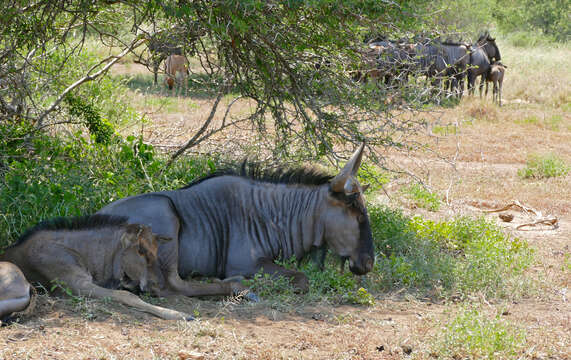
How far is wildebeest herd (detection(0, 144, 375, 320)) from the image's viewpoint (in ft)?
16.3

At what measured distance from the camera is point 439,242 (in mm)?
6969

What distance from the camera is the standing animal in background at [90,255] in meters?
4.90

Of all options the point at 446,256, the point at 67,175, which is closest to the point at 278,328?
the point at 446,256

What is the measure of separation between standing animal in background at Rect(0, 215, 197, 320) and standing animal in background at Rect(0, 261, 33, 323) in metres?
0.52

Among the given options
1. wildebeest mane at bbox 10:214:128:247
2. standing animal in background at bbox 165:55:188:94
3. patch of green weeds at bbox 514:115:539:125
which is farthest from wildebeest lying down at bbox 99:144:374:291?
patch of green weeds at bbox 514:115:539:125

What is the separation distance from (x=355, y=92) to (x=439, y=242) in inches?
69.6

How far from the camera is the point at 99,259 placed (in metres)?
5.08

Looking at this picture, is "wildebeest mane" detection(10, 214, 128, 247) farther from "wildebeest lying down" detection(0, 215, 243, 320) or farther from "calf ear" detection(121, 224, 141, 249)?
"calf ear" detection(121, 224, 141, 249)

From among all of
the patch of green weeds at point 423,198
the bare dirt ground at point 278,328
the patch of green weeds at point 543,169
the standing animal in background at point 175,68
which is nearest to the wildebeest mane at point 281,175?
the bare dirt ground at point 278,328

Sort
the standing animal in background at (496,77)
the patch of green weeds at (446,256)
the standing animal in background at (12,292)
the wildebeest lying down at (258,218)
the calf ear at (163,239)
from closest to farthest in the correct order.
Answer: the standing animal in background at (12,292)
the calf ear at (163,239)
the wildebeest lying down at (258,218)
the patch of green weeds at (446,256)
the standing animal in background at (496,77)

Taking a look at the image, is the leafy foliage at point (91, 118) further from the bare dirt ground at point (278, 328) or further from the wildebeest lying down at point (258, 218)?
the bare dirt ground at point (278, 328)

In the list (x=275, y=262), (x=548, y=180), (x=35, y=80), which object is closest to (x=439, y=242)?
(x=275, y=262)

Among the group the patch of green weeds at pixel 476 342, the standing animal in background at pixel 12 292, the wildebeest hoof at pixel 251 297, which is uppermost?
the standing animal in background at pixel 12 292

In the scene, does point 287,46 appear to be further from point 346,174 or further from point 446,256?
point 446,256
